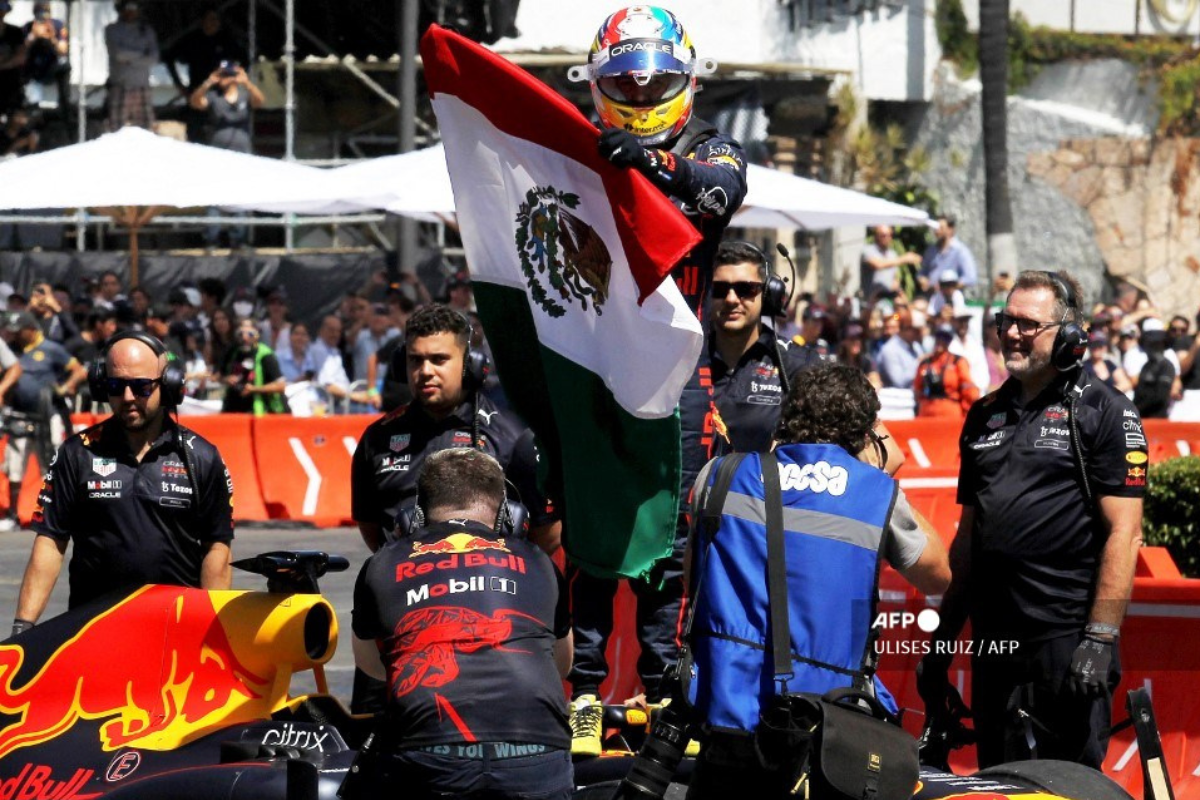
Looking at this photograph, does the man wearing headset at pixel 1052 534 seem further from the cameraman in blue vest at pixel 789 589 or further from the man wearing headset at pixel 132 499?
the man wearing headset at pixel 132 499

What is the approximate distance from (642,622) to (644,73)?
1.91 metres

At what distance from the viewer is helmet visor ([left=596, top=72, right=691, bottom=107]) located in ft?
20.9

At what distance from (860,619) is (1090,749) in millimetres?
1810

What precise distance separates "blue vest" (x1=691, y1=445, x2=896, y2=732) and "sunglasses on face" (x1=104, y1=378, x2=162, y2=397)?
9.51 ft

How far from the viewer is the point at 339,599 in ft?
41.1

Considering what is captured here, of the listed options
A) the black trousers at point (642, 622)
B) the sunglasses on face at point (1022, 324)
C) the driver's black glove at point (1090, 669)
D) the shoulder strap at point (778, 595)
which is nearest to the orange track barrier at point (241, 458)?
the black trousers at point (642, 622)

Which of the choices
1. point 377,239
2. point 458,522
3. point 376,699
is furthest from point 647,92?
point 377,239

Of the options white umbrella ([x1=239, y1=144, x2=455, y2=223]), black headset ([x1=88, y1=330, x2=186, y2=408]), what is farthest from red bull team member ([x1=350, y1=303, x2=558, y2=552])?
white umbrella ([x1=239, y1=144, x2=455, y2=223])

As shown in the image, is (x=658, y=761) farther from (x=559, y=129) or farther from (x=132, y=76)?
(x=132, y=76)

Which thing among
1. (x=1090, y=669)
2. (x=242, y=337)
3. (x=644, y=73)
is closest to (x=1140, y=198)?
(x=242, y=337)

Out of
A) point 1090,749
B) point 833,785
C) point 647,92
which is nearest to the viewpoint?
point 833,785

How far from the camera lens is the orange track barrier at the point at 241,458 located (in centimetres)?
1697

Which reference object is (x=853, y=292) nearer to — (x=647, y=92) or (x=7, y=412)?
(x=7, y=412)

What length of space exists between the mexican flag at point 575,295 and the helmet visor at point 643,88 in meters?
0.26
